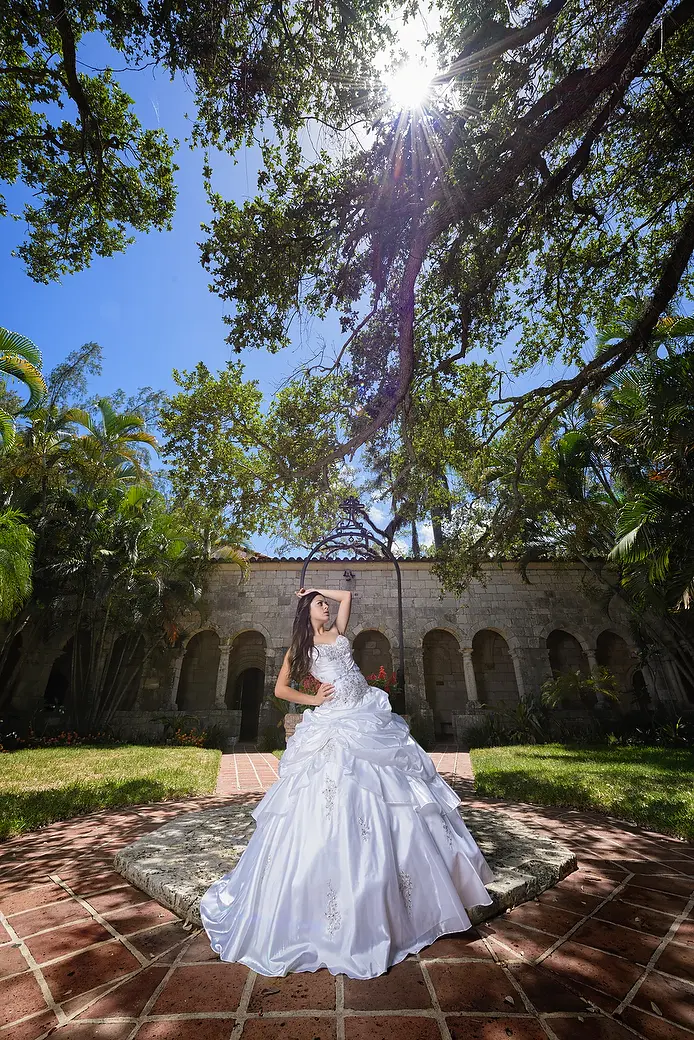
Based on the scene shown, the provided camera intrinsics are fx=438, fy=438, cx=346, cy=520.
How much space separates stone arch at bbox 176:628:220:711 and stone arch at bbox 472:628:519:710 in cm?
893

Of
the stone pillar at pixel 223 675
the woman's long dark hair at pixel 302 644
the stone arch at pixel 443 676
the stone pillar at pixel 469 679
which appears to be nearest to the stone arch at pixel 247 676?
the stone pillar at pixel 223 675

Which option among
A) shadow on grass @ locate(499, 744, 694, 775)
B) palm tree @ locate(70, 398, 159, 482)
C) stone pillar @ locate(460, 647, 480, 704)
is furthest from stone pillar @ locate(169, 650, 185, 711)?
shadow on grass @ locate(499, 744, 694, 775)

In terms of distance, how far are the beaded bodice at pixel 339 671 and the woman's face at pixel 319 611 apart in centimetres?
19

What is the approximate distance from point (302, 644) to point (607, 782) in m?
5.46

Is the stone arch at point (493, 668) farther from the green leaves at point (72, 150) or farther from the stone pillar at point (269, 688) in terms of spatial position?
the green leaves at point (72, 150)

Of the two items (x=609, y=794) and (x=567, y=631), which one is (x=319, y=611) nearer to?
(x=609, y=794)

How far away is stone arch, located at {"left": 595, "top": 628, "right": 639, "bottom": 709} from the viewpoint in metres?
14.4

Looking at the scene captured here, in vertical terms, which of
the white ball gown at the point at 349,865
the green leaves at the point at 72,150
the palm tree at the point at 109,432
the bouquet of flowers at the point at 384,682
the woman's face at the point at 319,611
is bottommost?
the white ball gown at the point at 349,865

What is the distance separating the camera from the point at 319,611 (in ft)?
10.8

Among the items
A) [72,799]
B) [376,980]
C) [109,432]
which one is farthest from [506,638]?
[109,432]

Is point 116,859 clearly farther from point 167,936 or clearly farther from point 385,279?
point 385,279

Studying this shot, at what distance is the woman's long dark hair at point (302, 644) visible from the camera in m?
3.18

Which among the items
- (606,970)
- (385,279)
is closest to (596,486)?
(385,279)

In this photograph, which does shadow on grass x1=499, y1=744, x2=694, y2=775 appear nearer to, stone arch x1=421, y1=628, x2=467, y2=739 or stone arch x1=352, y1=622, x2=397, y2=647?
stone arch x1=352, y1=622, x2=397, y2=647
